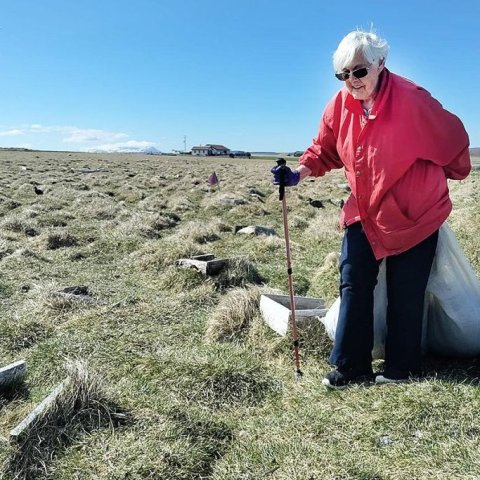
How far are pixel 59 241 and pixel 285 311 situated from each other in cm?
714

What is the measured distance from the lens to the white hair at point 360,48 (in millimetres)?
3502

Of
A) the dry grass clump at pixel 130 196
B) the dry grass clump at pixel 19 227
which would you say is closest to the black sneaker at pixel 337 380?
the dry grass clump at pixel 19 227

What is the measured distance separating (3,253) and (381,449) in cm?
862

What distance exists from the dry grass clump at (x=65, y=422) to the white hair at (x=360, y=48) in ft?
9.03

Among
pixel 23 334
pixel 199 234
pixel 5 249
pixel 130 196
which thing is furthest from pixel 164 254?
pixel 130 196

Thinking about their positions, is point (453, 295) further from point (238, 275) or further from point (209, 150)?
point (209, 150)

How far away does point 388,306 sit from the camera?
402 centimetres

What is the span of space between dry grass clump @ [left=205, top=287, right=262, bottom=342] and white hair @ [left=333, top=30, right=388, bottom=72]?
2.81 metres

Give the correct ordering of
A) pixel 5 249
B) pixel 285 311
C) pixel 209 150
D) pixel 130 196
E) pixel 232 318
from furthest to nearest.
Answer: pixel 209 150, pixel 130 196, pixel 5 249, pixel 232 318, pixel 285 311

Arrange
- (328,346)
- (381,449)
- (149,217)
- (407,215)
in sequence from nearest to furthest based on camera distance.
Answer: (381,449), (407,215), (328,346), (149,217)

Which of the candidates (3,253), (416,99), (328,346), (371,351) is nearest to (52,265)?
(3,253)

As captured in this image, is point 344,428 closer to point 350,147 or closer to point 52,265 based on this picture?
point 350,147

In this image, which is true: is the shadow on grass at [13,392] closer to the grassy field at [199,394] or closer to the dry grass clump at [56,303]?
the grassy field at [199,394]

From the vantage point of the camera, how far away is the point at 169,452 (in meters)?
3.22
